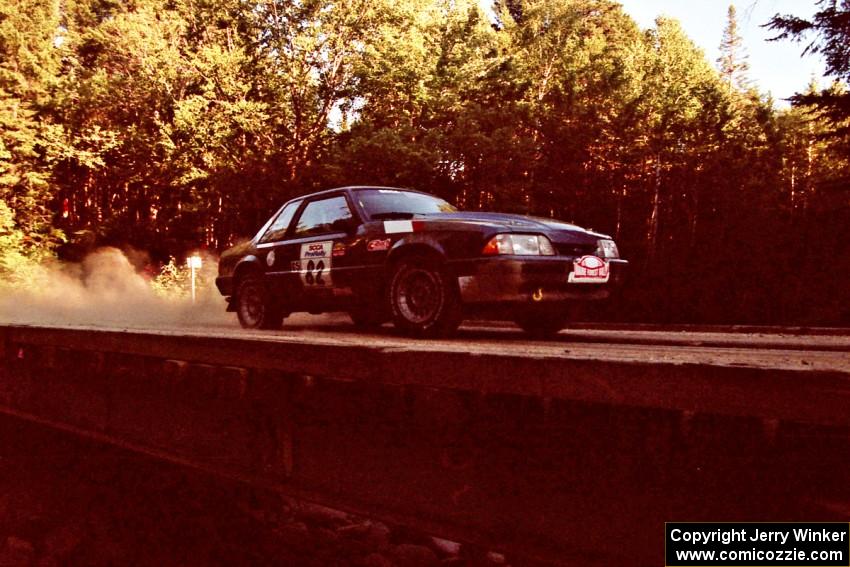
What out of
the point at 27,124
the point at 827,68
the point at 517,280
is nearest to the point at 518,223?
the point at 517,280

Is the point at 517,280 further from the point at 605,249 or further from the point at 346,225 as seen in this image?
the point at 346,225

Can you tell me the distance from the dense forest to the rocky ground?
53.9 ft

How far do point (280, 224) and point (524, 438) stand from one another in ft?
17.1

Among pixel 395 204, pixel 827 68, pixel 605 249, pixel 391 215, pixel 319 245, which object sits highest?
pixel 827 68

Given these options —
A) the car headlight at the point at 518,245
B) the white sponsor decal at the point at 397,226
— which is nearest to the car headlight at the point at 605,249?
the car headlight at the point at 518,245

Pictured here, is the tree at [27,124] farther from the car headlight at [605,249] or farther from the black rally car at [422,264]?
the car headlight at [605,249]

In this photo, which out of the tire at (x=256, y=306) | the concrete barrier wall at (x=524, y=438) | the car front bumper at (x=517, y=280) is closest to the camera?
the concrete barrier wall at (x=524, y=438)

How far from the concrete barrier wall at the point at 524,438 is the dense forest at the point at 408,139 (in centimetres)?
1947

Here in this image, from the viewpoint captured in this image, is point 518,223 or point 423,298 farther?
point 423,298

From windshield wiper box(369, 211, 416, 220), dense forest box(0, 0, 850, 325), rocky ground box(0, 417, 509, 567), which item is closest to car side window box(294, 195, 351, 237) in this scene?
windshield wiper box(369, 211, 416, 220)

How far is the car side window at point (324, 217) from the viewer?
6.72m

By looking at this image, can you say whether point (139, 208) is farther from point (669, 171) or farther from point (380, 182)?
point (669, 171)

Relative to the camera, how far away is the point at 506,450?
10.2 ft

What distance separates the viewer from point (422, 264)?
573 centimetres
